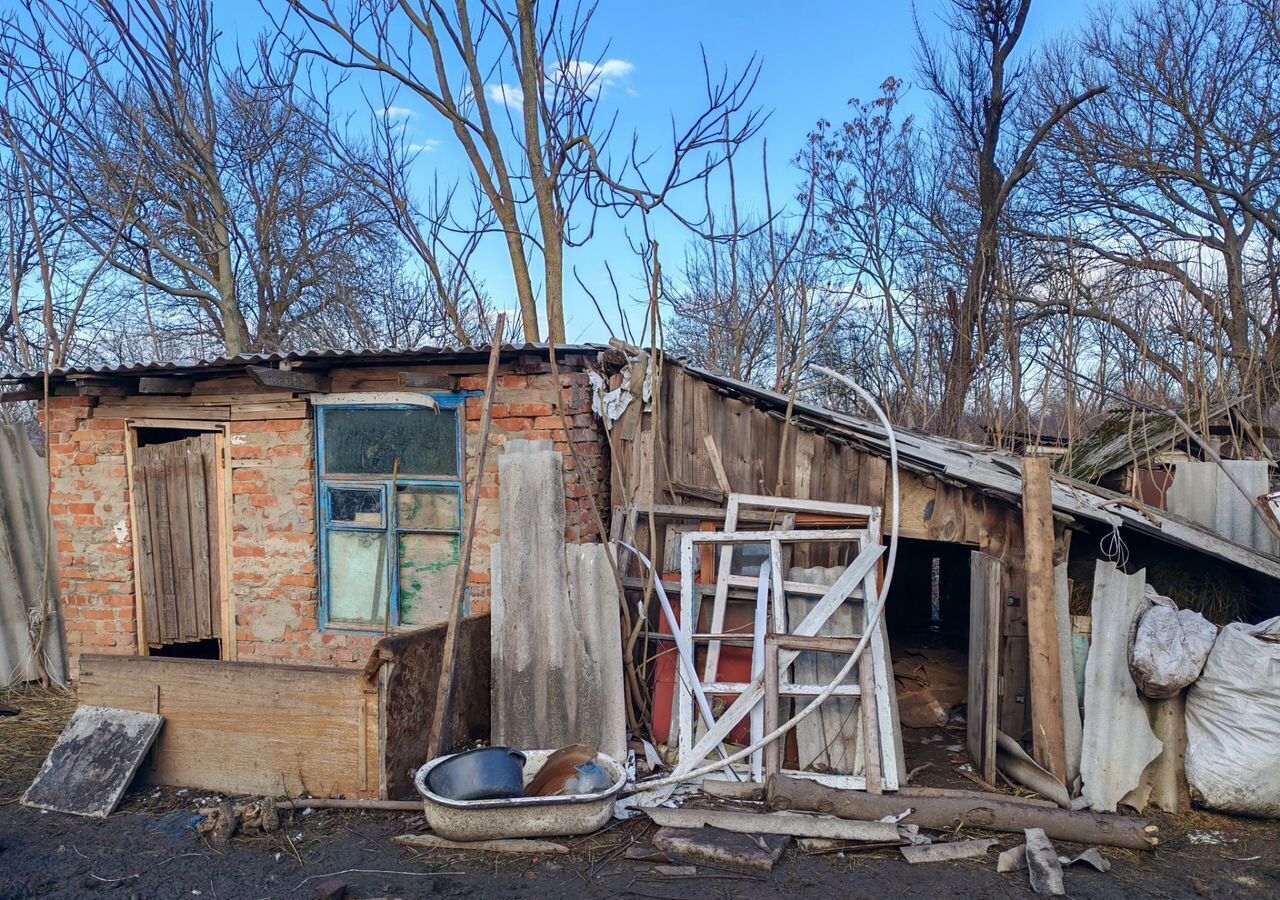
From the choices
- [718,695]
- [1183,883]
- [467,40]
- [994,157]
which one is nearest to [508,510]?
[718,695]

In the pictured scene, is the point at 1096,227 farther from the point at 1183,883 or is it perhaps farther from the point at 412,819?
the point at 412,819

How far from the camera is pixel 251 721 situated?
484 centimetres

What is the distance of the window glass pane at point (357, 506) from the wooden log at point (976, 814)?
3.51 meters

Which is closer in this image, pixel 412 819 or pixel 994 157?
pixel 412 819

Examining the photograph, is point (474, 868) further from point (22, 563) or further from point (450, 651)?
point (22, 563)

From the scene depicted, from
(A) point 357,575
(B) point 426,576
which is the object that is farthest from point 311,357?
(B) point 426,576

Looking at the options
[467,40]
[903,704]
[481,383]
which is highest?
[467,40]

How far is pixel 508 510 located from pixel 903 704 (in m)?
3.42

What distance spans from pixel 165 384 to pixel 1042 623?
247 inches

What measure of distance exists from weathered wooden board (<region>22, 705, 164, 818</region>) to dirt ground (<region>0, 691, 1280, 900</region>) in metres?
0.14

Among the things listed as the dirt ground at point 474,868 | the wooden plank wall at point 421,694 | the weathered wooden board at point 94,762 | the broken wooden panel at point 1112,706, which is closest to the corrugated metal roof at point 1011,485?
the broken wooden panel at point 1112,706

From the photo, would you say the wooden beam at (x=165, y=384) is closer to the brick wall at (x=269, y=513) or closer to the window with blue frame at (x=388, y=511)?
the brick wall at (x=269, y=513)

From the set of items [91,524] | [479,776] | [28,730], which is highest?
[91,524]

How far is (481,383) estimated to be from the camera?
19.4 feet
